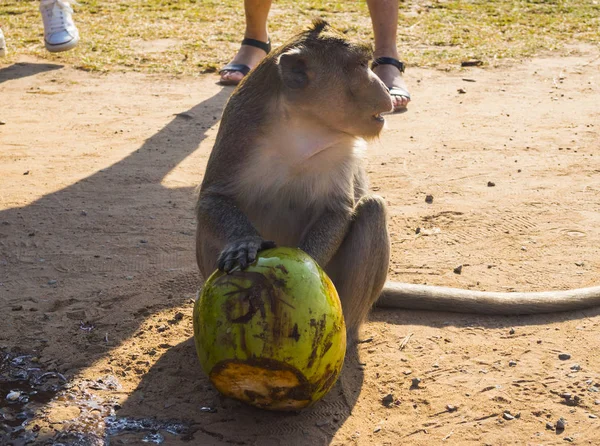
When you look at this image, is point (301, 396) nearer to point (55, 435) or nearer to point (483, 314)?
point (55, 435)

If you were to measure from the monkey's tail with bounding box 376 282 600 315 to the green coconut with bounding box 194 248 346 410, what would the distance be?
3.87ft

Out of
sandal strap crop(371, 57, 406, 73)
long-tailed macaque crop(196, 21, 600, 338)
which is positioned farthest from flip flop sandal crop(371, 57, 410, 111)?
long-tailed macaque crop(196, 21, 600, 338)

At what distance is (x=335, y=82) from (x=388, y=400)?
1.46 m

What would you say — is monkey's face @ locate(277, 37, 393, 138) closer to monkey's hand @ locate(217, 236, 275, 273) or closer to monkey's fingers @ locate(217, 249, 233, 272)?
monkey's hand @ locate(217, 236, 275, 273)

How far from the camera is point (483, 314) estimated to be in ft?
15.0

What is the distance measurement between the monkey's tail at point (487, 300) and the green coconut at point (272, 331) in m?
1.18

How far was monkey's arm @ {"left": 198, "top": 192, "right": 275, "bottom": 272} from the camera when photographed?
A: 3.50 m

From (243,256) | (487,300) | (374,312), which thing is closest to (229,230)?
(243,256)

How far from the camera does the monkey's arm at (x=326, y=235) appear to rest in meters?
4.02

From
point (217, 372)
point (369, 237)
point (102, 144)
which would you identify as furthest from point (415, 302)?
point (102, 144)

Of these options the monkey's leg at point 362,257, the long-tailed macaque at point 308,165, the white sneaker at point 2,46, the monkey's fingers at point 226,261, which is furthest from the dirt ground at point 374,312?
the monkey's fingers at point 226,261

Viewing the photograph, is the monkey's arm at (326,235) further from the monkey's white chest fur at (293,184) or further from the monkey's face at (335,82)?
the monkey's face at (335,82)

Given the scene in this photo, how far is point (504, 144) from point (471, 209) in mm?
1439

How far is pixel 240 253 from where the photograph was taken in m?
3.50
